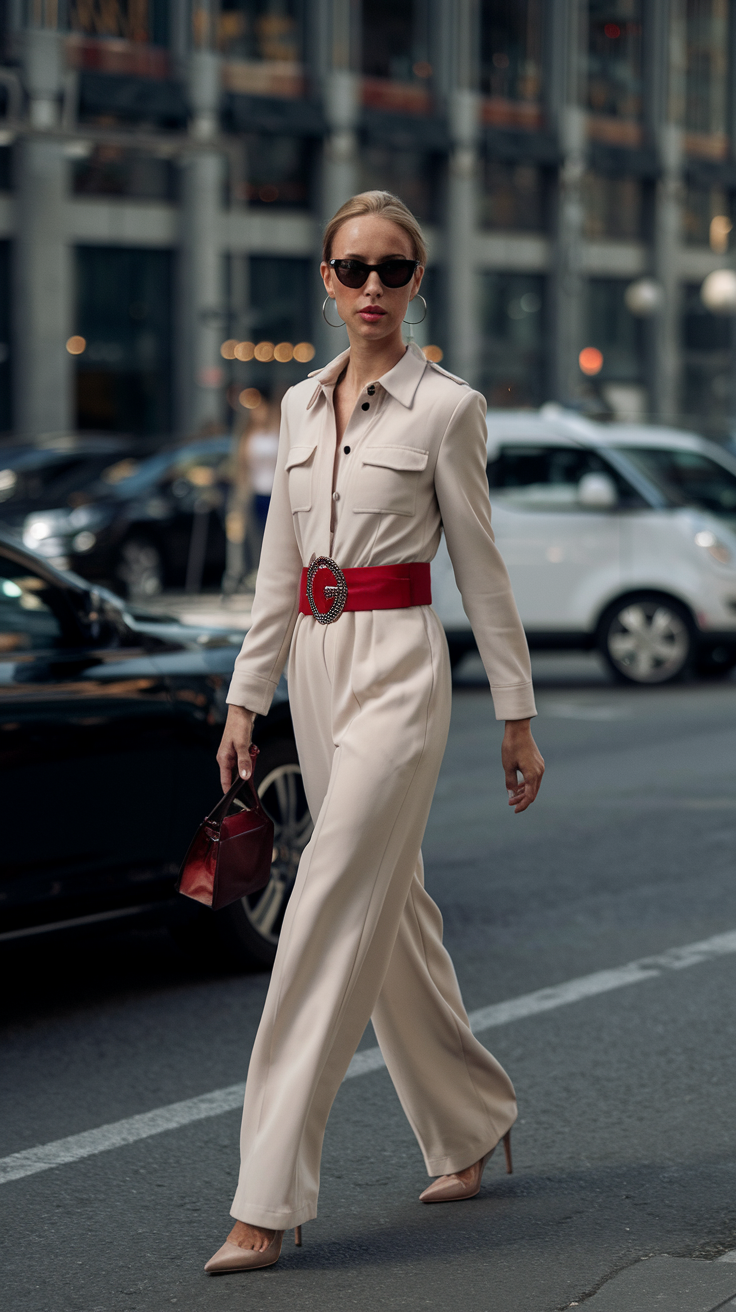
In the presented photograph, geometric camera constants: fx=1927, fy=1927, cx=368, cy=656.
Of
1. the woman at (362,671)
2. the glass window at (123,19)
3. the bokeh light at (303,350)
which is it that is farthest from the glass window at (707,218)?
the woman at (362,671)

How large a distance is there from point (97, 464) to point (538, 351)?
24.5 meters

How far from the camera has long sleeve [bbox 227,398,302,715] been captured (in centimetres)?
382

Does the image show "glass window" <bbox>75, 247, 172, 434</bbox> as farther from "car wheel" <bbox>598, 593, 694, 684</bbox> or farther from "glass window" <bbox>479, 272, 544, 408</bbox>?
"car wheel" <bbox>598, 593, 694, 684</bbox>

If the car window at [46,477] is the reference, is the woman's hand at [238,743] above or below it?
above

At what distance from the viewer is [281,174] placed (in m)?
38.8

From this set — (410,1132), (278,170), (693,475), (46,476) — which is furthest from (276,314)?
(410,1132)

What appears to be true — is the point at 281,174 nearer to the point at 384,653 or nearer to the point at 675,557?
the point at 675,557

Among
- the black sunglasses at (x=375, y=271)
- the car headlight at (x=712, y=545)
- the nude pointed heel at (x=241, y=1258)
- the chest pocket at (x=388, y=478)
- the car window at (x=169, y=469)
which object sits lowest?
the nude pointed heel at (x=241, y=1258)

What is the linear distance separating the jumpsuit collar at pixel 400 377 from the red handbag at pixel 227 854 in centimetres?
75

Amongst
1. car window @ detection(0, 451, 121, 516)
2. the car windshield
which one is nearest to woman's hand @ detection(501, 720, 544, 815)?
the car windshield

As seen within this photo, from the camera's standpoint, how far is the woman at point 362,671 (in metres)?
3.59

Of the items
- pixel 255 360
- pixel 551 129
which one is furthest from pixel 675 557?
pixel 551 129

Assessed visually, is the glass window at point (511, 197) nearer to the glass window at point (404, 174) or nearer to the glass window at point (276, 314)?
the glass window at point (404, 174)

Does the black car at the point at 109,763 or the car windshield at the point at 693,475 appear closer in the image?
the black car at the point at 109,763
